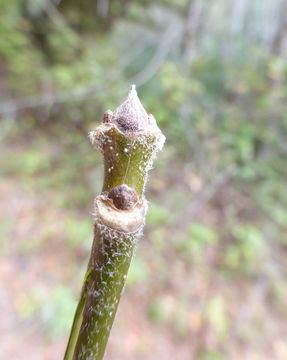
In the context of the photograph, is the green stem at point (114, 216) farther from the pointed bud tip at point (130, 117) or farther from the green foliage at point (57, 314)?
the green foliage at point (57, 314)

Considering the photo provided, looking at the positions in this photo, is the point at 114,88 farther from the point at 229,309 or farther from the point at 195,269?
the point at 229,309

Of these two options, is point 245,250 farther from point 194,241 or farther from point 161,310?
point 161,310

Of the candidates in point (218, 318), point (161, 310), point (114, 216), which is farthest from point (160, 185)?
point (114, 216)

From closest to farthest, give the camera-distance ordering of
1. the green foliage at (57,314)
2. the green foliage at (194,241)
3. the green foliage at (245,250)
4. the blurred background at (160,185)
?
the green foliage at (57,314)
the blurred background at (160,185)
the green foliage at (194,241)
the green foliage at (245,250)

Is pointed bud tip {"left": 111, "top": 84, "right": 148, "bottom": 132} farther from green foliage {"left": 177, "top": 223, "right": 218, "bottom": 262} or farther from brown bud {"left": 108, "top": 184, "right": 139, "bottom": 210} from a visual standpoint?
green foliage {"left": 177, "top": 223, "right": 218, "bottom": 262}

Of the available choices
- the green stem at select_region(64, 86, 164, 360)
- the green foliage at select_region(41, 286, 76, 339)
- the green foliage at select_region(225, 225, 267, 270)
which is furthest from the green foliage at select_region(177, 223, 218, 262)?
the green stem at select_region(64, 86, 164, 360)

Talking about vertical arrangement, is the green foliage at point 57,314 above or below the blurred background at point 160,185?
below

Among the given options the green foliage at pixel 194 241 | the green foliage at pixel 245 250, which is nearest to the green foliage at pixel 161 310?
the green foliage at pixel 194 241
